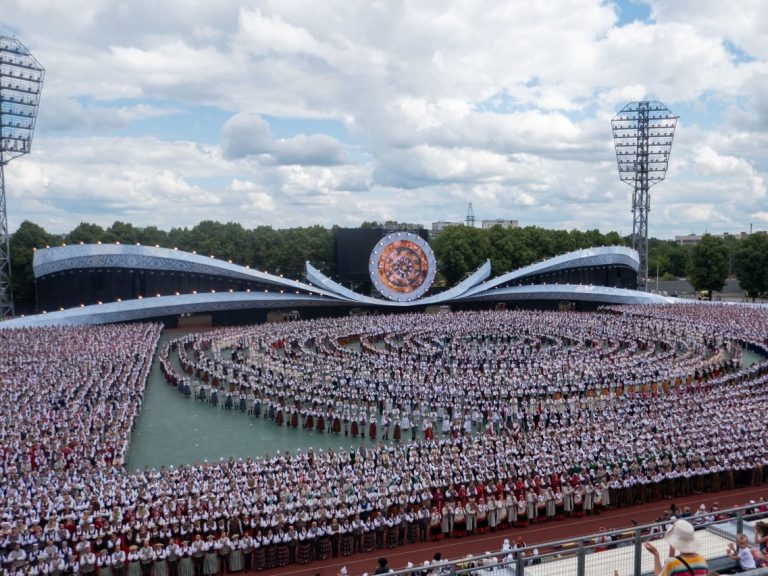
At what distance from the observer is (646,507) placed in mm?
17297

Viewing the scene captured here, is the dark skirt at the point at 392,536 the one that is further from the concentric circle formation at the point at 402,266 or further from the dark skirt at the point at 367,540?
the concentric circle formation at the point at 402,266

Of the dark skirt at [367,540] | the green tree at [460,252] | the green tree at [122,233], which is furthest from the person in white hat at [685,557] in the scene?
the green tree at [122,233]

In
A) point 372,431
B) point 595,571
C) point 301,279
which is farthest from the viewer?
point 301,279

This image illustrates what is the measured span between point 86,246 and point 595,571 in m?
47.2

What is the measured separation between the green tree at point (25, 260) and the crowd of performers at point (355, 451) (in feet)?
89.7

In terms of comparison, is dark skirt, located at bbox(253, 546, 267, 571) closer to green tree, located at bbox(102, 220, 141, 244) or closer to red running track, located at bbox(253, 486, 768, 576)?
red running track, located at bbox(253, 486, 768, 576)

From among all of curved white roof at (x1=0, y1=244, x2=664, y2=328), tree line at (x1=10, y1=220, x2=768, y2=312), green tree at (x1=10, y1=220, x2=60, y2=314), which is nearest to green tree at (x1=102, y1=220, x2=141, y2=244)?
tree line at (x1=10, y1=220, x2=768, y2=312)

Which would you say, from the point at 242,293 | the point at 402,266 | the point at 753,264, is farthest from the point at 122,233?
the point at 753,264

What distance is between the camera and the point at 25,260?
5953 cm

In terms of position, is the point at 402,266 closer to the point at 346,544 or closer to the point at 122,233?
the point at 122,233

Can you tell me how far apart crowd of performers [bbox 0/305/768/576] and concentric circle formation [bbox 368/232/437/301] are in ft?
61.0

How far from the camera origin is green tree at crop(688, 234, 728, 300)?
70062 mm

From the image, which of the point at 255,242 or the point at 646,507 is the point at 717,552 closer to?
the point at 646,507

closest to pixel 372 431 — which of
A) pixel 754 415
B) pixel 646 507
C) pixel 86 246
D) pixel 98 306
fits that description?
pixel 646 507
